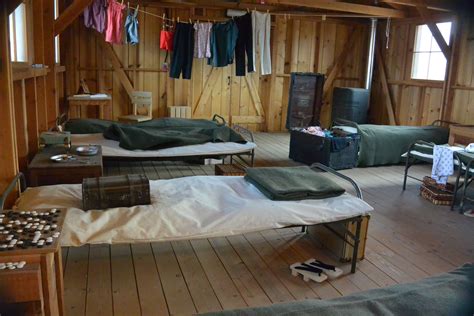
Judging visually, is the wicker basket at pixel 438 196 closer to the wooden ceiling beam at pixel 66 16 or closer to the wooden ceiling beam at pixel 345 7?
the wooden ceiling beam at pixel 345 7

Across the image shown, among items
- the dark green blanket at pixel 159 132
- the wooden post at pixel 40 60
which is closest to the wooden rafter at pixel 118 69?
the dark green blanket at pixel 159 132

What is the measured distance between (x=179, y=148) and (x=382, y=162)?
316cm

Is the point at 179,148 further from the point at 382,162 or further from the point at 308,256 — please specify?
the point at 382,162

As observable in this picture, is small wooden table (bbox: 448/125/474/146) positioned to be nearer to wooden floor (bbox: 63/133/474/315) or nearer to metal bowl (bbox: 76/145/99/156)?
wooden floor (bbox: 63/133/474/315)

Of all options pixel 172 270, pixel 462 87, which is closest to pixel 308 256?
pixel 172 270

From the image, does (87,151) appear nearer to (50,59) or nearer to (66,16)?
(50,59)

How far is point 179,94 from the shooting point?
27.2 ft

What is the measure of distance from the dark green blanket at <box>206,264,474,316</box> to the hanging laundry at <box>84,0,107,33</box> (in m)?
6.24

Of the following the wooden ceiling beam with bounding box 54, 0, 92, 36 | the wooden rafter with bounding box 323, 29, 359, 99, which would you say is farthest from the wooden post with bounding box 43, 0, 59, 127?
the wooden rafter with bounding box 323, 29, 359, 99

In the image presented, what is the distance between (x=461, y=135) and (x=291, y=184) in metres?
3.86

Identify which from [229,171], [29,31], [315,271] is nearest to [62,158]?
[29,31]

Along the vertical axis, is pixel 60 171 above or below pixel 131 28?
below

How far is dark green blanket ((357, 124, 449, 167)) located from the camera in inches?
238

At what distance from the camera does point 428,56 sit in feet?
24.9
